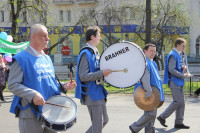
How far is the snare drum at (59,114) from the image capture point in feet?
11.4

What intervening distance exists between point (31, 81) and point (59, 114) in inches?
18.6

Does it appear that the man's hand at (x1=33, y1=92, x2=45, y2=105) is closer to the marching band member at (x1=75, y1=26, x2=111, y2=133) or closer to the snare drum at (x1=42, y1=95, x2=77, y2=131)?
the snare drum at (x1=42, y1=95, x2=77, y2=131)

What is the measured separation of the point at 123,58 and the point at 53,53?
39.5 meters

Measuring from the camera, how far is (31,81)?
11.6 feet

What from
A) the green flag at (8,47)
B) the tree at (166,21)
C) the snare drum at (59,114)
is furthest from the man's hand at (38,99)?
the tree at (166,21)

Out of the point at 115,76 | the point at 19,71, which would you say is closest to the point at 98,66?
the point at 115,76

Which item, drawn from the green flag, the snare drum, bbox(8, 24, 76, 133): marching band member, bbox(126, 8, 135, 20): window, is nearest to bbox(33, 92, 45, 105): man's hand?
bbox(8, 24, 76, 133): marching band member

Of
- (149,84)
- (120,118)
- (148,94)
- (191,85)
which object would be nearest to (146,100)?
(148,94)

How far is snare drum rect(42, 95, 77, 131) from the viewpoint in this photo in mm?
3482

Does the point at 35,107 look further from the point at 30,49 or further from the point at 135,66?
the point at 135,66

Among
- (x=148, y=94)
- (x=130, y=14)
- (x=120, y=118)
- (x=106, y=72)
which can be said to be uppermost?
(x=130, y=14)

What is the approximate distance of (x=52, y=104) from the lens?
3.59 meters

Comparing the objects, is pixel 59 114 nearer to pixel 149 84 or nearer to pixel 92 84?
pixel 92 84

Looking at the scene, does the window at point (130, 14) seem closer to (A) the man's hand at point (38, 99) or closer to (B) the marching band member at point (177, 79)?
(B) the marching band member at point (177, 79)
